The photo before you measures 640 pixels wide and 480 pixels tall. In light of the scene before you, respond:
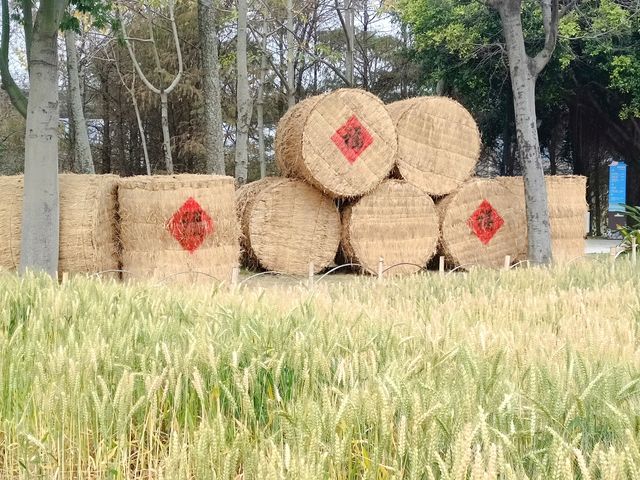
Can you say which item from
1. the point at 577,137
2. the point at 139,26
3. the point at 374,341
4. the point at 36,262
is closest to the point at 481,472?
the point at 374,341

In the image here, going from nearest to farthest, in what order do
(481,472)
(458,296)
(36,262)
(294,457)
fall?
(481,472), (294,457), (458,296), (36,262)

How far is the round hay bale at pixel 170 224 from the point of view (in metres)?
8.78

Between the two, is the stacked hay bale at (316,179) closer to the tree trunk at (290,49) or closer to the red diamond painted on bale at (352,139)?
the red diamond painted on bale at (352,139)

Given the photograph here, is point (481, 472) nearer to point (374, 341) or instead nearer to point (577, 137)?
point (374, 341)

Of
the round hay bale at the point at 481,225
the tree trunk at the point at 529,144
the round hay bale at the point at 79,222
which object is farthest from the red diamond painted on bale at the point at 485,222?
the round hay bale at the point at 79,222

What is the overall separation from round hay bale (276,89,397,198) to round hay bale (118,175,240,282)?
174 cm

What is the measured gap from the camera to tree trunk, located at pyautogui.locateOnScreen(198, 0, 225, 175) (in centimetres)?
1305

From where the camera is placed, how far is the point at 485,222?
12078 millimetres

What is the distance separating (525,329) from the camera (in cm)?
350

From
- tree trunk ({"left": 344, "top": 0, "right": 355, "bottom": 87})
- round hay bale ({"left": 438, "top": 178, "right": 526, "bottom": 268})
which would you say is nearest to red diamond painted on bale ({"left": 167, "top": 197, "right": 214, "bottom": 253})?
round hay bale ({"left": 438, "top": 178, "right": 526, "bottom": 268})

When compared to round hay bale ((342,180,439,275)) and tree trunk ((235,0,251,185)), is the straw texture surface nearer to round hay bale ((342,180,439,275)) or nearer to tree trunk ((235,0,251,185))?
round hay bale ((342,180,439,275))

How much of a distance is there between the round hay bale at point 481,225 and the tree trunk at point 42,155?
19.2 ft

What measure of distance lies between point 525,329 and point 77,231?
20.9 feet

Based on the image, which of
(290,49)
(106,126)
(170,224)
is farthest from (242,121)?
(106,126)
